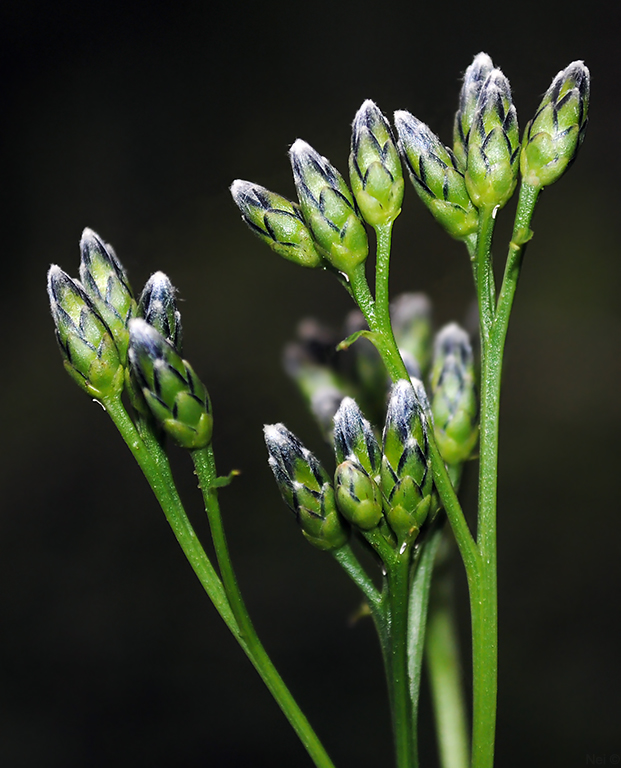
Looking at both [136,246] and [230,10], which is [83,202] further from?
[230,10]

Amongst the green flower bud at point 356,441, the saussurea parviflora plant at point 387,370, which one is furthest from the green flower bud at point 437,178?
the green flower bud at point 356,441

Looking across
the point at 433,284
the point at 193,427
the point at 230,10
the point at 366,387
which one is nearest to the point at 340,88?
the point at 230,10

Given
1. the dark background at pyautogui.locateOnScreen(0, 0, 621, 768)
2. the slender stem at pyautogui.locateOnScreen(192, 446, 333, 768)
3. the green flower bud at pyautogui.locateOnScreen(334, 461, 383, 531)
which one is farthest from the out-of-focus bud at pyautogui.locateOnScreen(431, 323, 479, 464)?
the dark background at pyautogui.locateOnScreen(0, 0, 621, 768)

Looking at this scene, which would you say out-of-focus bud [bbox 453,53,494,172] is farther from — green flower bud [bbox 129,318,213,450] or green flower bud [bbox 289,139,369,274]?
green flower bud [bbox 129,318,213,450]

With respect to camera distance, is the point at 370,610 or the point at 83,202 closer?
the point at 370,610

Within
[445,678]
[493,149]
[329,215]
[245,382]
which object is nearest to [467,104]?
[493,149]

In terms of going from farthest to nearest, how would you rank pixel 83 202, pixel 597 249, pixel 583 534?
pixel 83 202 → pixel 597 249 → pixel 583 534

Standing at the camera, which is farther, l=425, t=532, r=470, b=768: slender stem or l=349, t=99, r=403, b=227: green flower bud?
l=425, t=532, r=470, b=768: slender stem
